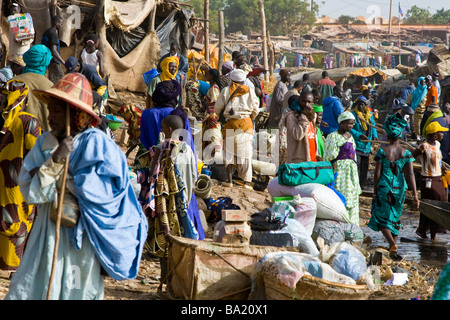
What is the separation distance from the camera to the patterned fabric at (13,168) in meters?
5.34

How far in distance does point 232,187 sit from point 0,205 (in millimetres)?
4658

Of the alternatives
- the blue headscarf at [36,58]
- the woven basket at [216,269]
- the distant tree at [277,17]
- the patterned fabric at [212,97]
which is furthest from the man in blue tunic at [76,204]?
the distant tree at [277,17]

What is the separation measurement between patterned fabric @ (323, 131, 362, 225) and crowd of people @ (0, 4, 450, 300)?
1 cm

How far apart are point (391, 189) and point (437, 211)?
0.89 meters

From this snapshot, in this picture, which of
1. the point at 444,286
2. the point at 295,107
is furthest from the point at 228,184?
the point at 444,286

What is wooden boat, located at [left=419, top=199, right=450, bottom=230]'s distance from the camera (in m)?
7.93

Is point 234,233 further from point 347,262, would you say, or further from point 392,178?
point 392,178

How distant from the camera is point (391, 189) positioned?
300 inches

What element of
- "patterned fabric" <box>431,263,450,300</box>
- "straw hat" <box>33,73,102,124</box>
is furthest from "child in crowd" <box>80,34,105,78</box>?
"patterned fabric" <box>431,263,450,300</box>

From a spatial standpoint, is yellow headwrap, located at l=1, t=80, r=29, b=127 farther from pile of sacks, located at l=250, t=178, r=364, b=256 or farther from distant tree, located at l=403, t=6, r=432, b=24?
distant tree, located at l=403, t=6, r=432, b=24

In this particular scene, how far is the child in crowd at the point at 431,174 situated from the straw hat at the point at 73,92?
6.09 m

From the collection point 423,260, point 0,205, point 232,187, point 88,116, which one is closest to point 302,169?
point 423,260
